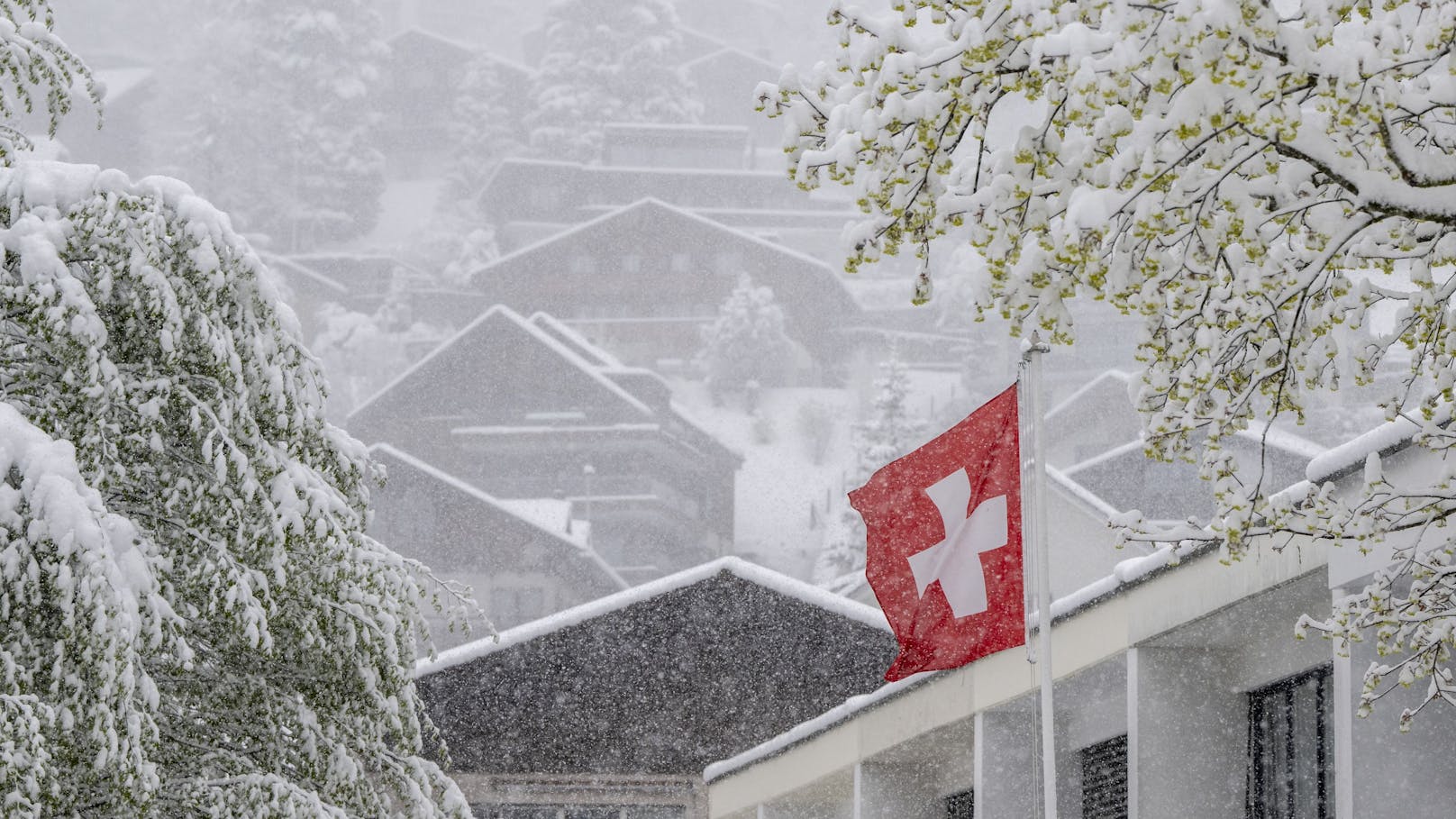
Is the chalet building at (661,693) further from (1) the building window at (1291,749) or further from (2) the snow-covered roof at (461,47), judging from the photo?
(2) the snow-covered roof at (461,47)

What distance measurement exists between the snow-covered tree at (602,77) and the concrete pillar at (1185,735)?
6690cm

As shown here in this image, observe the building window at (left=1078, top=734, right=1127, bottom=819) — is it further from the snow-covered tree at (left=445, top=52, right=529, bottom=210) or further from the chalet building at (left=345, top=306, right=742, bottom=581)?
the snow-covered tree at (left=445, top=52, right=529, bottom=210)

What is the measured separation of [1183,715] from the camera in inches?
350

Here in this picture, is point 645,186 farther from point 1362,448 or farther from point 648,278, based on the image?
point 1362,448

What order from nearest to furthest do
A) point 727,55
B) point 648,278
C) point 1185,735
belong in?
point 1185,735 → point 648,278 → point 727,55

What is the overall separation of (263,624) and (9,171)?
2080 millimetres

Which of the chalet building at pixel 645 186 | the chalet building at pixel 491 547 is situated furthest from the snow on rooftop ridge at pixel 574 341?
the chalet building at pixel 645 186

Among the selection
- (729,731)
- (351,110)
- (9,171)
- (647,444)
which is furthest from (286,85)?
(9,171)

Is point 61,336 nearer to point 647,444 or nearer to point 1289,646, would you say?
point 1289,646

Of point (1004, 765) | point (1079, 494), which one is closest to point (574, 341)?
point (1079, 494)

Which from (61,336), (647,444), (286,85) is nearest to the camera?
(61,336)

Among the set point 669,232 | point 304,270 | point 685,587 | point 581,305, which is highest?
point 304,270

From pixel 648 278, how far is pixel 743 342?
4.06m

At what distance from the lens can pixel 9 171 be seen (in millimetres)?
7039
